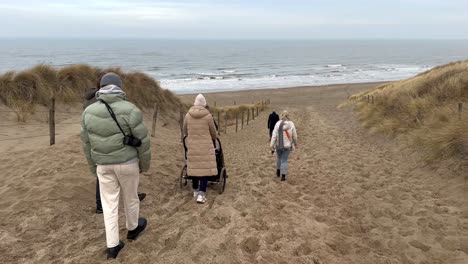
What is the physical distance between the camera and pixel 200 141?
5785mm

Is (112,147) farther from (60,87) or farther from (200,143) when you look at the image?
(60,87)

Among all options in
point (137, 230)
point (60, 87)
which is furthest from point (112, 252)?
point (60, 87)

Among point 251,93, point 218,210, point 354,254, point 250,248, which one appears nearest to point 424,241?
point 354,254

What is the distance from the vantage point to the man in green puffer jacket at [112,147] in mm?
3883

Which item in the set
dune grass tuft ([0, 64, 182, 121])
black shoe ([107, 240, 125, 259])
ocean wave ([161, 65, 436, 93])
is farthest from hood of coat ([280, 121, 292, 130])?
ocean wave ([161, 65, 436, 93])

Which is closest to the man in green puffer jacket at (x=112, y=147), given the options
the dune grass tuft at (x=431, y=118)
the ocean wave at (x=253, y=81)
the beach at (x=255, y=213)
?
the beach at (x=255, y=213)

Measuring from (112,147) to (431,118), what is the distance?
30.4ft

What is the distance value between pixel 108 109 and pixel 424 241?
408cm

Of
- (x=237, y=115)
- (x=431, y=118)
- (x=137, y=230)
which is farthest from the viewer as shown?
(x=237, y=115)

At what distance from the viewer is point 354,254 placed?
441cm

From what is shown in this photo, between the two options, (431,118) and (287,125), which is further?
(431,118)

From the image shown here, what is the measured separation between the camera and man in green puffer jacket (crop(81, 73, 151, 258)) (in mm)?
3883

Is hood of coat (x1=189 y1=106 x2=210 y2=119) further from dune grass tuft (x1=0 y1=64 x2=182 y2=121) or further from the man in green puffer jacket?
dune grass tuft (x1=0 y1=64 x2=182 y2=121)

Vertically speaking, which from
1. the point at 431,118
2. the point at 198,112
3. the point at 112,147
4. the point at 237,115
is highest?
the point at 198,112
